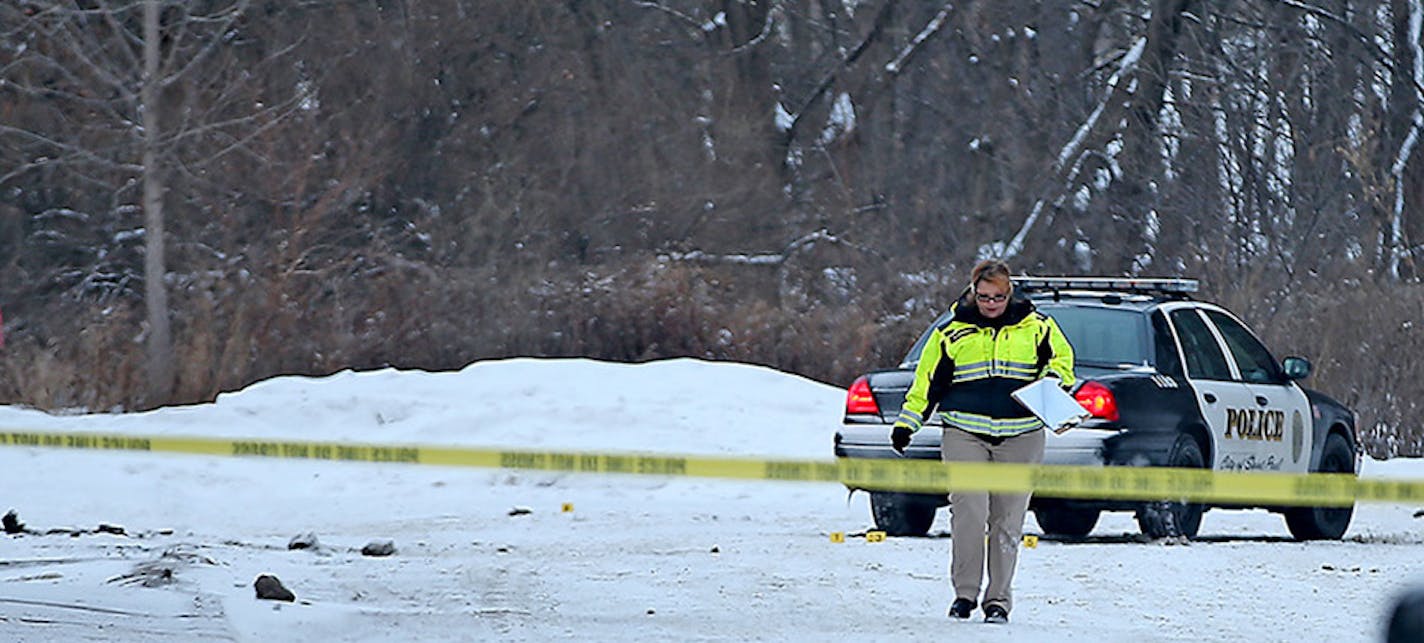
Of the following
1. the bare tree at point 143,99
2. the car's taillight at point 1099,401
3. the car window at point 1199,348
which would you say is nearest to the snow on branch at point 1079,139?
the bare tree at point 143,99

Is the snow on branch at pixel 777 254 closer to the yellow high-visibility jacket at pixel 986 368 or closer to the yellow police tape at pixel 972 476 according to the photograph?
the yellow police tape at pixel 972 476

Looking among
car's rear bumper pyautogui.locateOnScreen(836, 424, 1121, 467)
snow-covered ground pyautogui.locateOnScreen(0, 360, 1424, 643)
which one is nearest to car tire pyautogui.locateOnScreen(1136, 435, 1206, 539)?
snow-covered ground pyautogui.locateOnScreen(0, 360, 1424, 643)

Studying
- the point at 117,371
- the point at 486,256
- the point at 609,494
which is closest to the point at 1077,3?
the point at 486,256

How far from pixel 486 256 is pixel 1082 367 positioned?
19.6m

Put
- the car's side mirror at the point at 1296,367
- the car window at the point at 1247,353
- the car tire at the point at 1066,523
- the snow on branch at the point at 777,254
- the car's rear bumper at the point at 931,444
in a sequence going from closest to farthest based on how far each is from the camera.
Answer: the car's rear bumper at the point at 931,444 → the car's side mirror at the point at 1296,367 → the car window at the point at 1247,353 → the car tire at the point at 1066,523 → the snow on branch at the point at 777,254

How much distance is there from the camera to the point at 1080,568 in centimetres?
1103

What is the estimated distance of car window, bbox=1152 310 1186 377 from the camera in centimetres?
1241

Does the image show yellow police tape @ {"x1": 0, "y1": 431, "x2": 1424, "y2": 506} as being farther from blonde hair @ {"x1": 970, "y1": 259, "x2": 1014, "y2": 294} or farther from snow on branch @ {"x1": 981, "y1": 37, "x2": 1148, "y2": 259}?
snow on branch @ {"x1": 981, "y1": 37, "x2": 1148, "y2": 259}

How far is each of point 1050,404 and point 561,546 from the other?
4.58 m

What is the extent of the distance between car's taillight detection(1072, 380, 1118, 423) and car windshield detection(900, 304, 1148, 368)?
0.43 metres

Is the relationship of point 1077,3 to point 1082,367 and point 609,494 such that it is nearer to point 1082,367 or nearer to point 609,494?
point 609,494

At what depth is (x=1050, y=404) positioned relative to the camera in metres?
8.80

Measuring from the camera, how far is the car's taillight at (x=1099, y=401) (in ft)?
38.9

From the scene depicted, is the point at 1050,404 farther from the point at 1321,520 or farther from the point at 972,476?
the point at 1321,520
